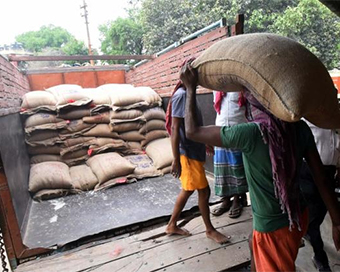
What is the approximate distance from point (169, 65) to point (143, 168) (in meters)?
1.70

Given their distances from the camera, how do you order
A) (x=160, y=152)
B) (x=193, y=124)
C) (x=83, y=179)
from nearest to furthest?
(x=193, y=124) < (x=83, y=179) < (x=160, y=152)

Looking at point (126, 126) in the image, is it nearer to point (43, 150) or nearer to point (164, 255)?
point (43, 150)

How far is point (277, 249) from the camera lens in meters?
1.15

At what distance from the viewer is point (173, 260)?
195cm

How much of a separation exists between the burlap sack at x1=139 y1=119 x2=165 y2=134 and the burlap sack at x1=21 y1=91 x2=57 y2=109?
144 centimetres

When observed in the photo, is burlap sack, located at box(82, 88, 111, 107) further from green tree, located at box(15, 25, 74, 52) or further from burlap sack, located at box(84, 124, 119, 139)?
green tree, located at box(15, 25, 74, 52)

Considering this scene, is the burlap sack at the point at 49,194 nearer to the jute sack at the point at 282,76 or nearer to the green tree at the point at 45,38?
the jute sack at the point at 282,76

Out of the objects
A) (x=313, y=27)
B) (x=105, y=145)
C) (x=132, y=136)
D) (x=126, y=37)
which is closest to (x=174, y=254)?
(x=105, y=145)

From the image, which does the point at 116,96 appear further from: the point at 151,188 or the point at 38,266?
the point at 38,266

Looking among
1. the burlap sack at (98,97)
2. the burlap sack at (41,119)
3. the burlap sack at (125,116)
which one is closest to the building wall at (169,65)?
the burlap sack at (125,116)

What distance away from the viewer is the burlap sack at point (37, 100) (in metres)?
3.82

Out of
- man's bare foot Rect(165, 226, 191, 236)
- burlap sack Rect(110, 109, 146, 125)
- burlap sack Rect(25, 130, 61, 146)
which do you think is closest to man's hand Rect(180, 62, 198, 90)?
man's bare foot Rect(165, 226, 191, 236)

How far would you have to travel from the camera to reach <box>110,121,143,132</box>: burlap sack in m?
4.03

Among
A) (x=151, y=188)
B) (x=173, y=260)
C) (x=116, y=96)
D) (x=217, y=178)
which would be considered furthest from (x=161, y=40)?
(x=173, y=260)
